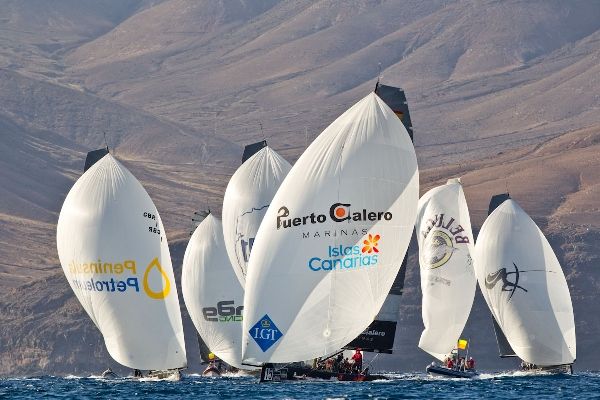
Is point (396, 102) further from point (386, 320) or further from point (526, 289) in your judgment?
point (526, 289)

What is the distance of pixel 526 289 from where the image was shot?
64.6m

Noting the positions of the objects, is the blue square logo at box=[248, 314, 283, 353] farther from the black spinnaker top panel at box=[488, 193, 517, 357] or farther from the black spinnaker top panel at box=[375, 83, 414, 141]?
the black spinnaker top panel at box=[488, 193, 517, 357]

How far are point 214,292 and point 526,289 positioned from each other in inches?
501

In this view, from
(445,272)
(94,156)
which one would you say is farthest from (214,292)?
(94,156)

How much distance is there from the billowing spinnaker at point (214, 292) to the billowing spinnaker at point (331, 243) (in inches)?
794

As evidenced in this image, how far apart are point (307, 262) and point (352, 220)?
174 cm

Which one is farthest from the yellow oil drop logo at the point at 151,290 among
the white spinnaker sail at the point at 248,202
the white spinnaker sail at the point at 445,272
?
the white spinnaker sail at the point at 445,272

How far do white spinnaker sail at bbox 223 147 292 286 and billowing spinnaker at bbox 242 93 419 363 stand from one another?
18432 millimetres

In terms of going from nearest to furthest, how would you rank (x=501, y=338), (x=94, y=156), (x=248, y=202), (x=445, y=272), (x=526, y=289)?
1. (x=94, y=156)
2. (x=526, y=289)
3. (x=445, y=272)
4. (x=248, y=202)
5. (x=501, y=338)

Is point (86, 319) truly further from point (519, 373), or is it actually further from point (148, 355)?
point (148, 355)

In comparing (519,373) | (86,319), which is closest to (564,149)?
(86,319)

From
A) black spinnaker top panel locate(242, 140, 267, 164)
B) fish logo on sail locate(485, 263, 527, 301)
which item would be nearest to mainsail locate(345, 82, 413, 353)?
fish logo on sail locate(485, 263, 527, 301)

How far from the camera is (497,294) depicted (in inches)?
2584

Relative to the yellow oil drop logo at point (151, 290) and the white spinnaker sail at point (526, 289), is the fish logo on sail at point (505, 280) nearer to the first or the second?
the white spinnaker sail at point (526, 289)
